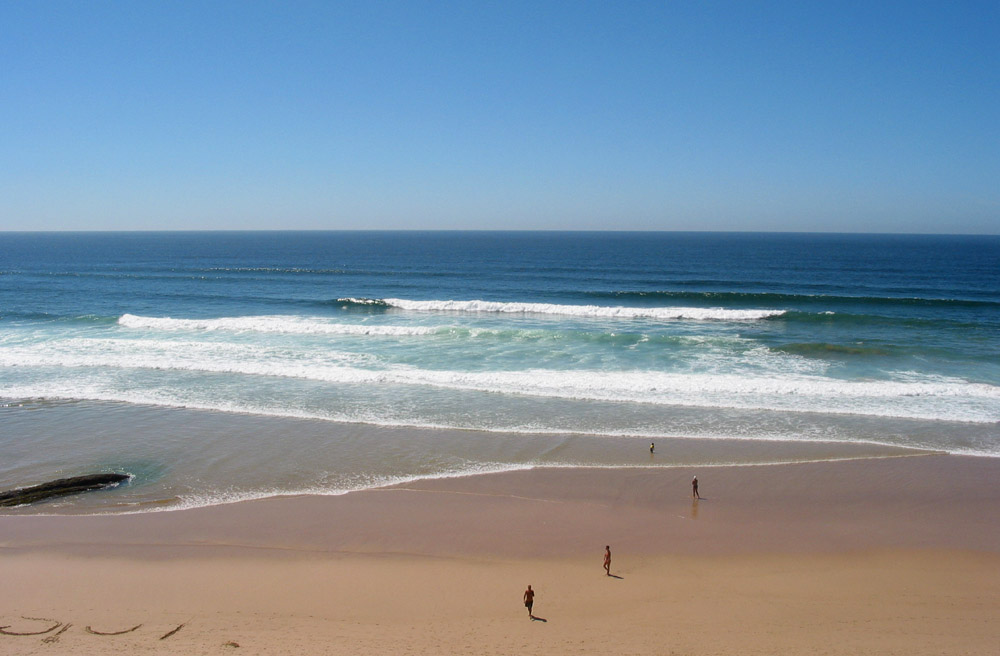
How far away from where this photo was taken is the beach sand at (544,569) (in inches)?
370

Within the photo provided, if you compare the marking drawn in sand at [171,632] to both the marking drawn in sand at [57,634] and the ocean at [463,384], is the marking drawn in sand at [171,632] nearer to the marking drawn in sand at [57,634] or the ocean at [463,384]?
the marking drawn in sand at [57,634]

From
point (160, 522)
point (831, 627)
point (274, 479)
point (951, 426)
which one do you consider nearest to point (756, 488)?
point (831, 627)

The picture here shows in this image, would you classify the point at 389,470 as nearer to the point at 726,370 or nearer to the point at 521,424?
the point at 521,424

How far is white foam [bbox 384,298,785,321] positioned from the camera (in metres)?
35.7

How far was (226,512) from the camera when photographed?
13422 millimetres

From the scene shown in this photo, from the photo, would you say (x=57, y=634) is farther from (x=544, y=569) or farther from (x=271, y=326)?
(x=271, y=326)

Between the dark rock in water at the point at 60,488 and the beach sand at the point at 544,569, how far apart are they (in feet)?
2.48

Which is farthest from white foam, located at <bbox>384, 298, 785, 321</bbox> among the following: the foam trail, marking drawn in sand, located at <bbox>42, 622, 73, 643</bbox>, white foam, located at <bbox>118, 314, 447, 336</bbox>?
marking drawn in sand, located at <bbox>42, 622, 73, 643</bbox>

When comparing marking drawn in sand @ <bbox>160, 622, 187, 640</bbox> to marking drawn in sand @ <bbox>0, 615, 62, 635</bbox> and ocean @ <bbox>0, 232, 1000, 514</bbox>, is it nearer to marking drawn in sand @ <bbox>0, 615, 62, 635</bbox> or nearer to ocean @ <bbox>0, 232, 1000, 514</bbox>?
marking drawn in sand @ <bbox>0, 615, 62, 635</bbox>

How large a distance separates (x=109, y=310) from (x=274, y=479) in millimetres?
30371

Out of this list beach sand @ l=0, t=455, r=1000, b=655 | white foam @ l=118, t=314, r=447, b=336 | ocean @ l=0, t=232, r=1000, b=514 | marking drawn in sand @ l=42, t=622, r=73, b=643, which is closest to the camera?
marking drawn in sand @ l=42, t=622, r=73, b=643

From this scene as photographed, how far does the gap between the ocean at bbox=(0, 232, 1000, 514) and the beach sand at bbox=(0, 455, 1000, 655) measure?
135 cm

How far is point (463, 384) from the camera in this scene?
22594 mm

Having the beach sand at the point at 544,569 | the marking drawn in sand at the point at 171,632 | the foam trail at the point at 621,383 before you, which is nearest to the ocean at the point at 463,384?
the foam trail at the point at 621,383
